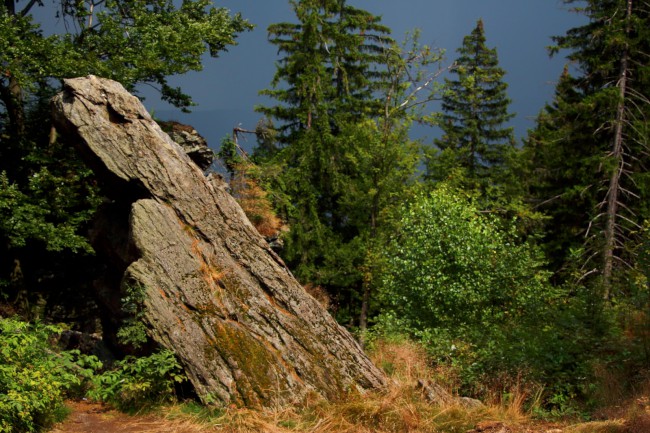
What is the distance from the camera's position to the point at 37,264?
18.3 m

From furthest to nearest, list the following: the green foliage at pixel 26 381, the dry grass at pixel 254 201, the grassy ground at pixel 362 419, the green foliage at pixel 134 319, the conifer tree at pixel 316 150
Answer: the conifer tree at pixel 316 150, the dry grass at pixel 254 201, the green foliage at pixel 134 319, the grassy ground at pixel 362 419, the green foliage at pixel 26 381

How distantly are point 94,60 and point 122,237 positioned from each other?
388 inches

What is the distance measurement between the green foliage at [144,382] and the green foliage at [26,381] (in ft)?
1.47

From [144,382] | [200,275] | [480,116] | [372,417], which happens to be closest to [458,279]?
[200,275]

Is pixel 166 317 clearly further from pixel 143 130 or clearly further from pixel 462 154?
pixel 462 154

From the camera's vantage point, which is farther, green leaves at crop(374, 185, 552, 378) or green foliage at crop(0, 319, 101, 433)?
green leaves at crop(374, 185, 552, 378)

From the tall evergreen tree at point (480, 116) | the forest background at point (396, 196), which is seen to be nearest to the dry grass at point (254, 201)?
the forest background at point (396, 196)

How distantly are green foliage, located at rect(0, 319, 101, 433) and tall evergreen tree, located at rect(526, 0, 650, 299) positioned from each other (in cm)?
1603

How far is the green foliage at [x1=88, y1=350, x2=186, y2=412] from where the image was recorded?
634 cm

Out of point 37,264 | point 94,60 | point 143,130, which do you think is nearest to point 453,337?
point 143,130

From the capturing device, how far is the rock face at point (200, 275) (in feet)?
21.8

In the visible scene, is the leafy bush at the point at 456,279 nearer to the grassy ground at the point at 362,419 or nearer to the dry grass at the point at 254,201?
the grassy ground at the point at 362,419

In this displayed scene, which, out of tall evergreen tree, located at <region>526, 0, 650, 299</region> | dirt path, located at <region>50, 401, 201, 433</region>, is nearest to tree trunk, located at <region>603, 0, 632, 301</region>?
tall evergreen tree, located at <region>526, 0, 650, 299</region>

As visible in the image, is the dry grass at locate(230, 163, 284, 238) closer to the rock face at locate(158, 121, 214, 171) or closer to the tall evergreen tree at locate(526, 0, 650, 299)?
the rock face at locate(158, 121, 214, 171)
